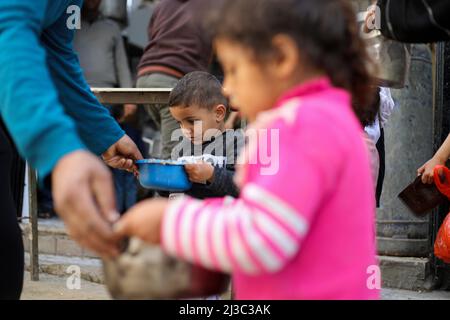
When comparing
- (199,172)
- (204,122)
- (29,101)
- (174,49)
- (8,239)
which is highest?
(174,49)

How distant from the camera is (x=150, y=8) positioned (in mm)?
8492

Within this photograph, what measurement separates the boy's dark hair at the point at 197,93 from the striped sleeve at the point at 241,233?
1920mm

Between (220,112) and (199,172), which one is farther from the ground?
(220,112)

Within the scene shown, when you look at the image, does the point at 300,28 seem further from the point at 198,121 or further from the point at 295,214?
the point at 198,121

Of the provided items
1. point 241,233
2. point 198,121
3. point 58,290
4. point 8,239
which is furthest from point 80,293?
point 241,233

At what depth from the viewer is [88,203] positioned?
4.72 ft

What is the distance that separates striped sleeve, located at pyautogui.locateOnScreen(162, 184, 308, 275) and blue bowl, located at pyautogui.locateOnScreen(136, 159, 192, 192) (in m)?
1.19

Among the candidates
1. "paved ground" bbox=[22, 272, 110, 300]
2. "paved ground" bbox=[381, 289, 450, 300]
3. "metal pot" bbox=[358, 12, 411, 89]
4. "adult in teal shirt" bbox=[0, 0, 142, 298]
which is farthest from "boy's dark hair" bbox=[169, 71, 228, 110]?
"paved ground" bbox=[381, 289, 450, 300]

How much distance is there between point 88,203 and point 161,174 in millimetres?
1170

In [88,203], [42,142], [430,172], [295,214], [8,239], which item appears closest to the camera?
[295,214]

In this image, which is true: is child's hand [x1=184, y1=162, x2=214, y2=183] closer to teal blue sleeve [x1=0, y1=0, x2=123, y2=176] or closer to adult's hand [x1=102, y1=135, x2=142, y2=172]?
adult's hand [x1=102, y1=135, x2=142, y2=172]

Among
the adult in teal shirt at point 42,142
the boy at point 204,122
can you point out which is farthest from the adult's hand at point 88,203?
Result: the boy at point 204,122

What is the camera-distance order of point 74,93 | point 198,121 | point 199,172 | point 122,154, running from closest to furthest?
point 74,93
point 122,154
point 199,172
point 198,121
